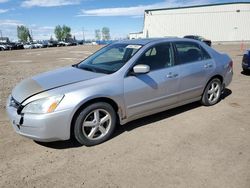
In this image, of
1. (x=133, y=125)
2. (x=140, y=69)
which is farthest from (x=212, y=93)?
(x=140, y=69)

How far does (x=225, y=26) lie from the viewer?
54562mm

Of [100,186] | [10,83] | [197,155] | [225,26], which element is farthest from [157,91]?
[225,26]

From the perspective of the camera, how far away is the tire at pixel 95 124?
12.2 feet

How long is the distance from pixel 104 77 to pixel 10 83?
6.11 meters

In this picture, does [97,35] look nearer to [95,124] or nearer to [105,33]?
[105,33]

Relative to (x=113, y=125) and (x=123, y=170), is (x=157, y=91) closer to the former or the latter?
(x=113, y=125)

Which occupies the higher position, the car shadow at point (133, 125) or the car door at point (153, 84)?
the car door at point (153, 84)

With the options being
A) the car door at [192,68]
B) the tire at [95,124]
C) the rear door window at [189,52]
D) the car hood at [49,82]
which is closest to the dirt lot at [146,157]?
the tire at [95,124]

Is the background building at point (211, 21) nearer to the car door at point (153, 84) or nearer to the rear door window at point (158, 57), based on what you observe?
the rear door window at point (158, 57)

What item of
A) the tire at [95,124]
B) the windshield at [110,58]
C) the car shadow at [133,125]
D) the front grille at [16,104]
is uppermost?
the windshield at [110,58]

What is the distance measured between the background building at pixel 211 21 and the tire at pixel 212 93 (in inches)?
2109

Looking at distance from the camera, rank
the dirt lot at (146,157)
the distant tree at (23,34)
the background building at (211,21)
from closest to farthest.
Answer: the dirt lot at (146,157) < the background building at (211,21) < the distant tree at (23,34)

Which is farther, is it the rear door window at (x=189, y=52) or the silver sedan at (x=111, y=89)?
the rear door window at (x=189, y=52)

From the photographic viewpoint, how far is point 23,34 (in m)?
111
